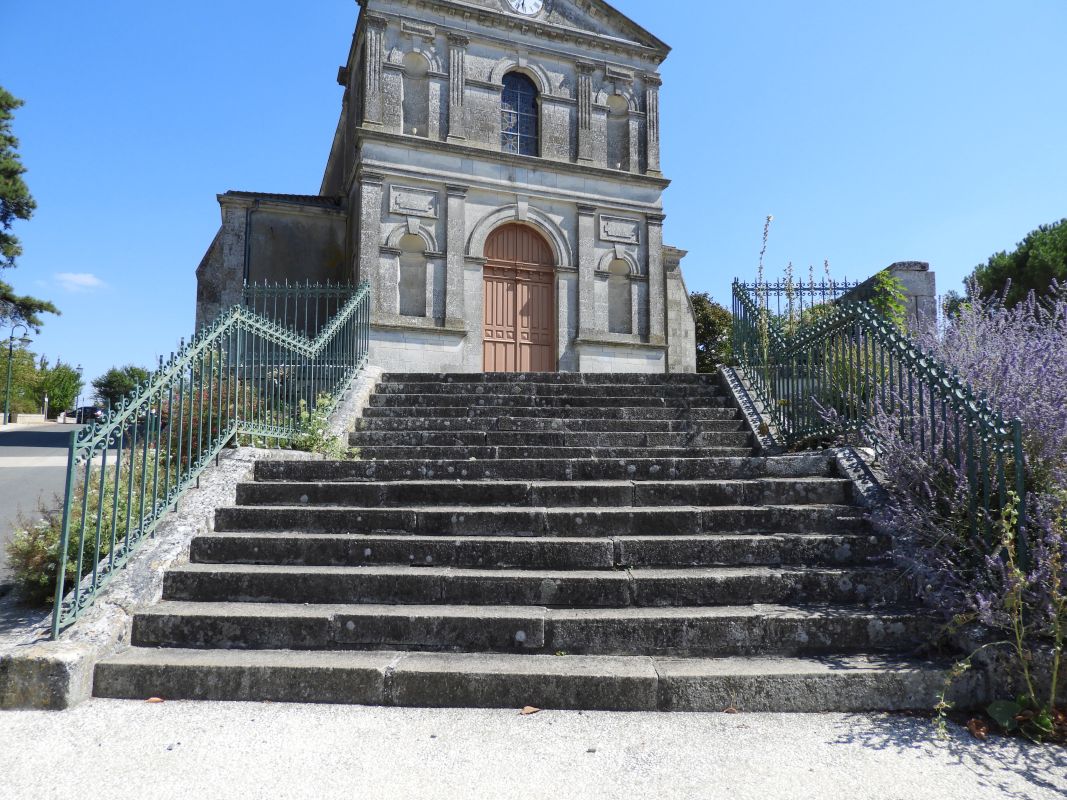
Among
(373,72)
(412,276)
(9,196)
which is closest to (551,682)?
(412,276)

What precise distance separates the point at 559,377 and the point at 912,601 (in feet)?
16.4

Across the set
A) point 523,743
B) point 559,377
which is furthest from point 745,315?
point 523,743

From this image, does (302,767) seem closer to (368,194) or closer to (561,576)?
(561,576)

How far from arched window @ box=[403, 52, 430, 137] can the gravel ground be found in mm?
11657

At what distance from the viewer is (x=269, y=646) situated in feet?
11.2

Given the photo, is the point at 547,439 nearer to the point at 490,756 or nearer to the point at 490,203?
the point at 490,756

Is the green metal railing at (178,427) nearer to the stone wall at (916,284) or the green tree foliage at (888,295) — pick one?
the green tree foliage at (888,295)

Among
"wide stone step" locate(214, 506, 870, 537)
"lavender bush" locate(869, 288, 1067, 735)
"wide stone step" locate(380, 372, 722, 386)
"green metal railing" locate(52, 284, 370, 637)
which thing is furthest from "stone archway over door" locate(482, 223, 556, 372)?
"lavender bush" locate(869, 288, 1067, 735)

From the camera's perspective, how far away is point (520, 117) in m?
13.5

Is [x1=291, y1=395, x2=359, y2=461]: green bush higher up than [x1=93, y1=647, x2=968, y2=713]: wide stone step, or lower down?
higher up

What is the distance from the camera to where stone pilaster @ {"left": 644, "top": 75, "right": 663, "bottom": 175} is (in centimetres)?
1396

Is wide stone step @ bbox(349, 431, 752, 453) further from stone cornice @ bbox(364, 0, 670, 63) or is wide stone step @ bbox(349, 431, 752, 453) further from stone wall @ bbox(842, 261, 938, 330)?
stone cornice @ bbox(364, 0, 670, 63)

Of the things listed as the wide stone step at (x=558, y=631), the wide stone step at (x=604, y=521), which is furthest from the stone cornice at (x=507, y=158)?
the wide stone step at (x=558, y=631)

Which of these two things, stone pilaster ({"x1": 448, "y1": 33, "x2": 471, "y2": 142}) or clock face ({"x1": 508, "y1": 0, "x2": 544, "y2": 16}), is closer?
stone pilaster ({"x1": 448, "y1": 33, "x2": 471, "y2": 142})
